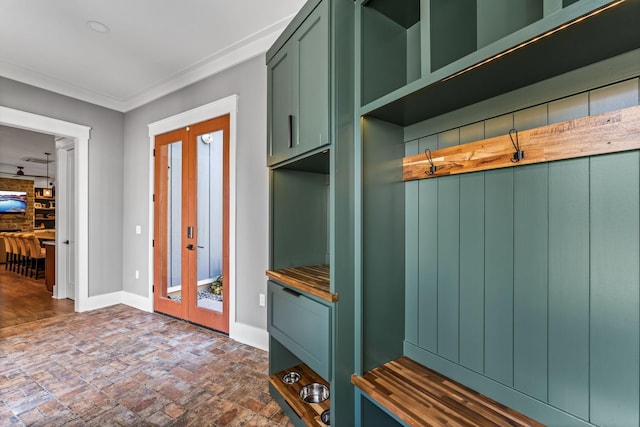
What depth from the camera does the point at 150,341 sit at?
3018mm

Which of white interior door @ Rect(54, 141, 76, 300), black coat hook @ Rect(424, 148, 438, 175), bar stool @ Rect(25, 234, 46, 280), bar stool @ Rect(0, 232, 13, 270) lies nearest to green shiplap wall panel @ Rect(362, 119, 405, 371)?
black coat hook @ Rect(424, 148, 438, 175)

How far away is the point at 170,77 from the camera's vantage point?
3602 mm

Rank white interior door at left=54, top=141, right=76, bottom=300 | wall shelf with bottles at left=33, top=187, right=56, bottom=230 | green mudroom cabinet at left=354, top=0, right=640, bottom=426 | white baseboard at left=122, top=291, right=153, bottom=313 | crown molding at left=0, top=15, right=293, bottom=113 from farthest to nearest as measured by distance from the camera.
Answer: wall shelf with bottles at left=33, top=187, right=56, bottom=230 < white interior door at left=54, top=141, right=76, bottom=300 < white baseboard at left=122, top=291, right=153, bottom=313 < crown molding at left=0, top=15, right=293, bottom=113 < green mudroom cabinet at left=354, top=0, right=640, bottom=426

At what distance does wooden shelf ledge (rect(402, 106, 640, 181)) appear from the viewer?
95cm

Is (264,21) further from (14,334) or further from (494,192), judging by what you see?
(14,334)

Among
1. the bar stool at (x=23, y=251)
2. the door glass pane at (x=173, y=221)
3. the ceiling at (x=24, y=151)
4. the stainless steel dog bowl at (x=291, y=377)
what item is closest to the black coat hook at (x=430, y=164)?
the stainless steel dog bowl at (x=291, y=377)

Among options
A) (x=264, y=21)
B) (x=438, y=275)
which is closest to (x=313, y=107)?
(x=438, y=275)

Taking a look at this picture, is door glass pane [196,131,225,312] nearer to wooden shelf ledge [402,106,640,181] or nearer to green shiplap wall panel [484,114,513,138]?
wooden shelf ledge [402,106,640,181]

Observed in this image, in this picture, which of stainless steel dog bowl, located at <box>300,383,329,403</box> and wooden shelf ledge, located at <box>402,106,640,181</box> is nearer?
wooden shelf ledge, located at <box>402,106,640,181</box>

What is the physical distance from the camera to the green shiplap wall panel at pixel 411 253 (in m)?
1.58

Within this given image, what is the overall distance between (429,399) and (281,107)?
1804 mm

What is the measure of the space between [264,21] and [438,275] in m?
2.53

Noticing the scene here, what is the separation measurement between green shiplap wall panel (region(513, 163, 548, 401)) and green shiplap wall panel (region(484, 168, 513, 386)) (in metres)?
0.02

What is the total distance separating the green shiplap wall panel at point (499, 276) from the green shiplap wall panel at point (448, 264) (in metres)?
0.14
